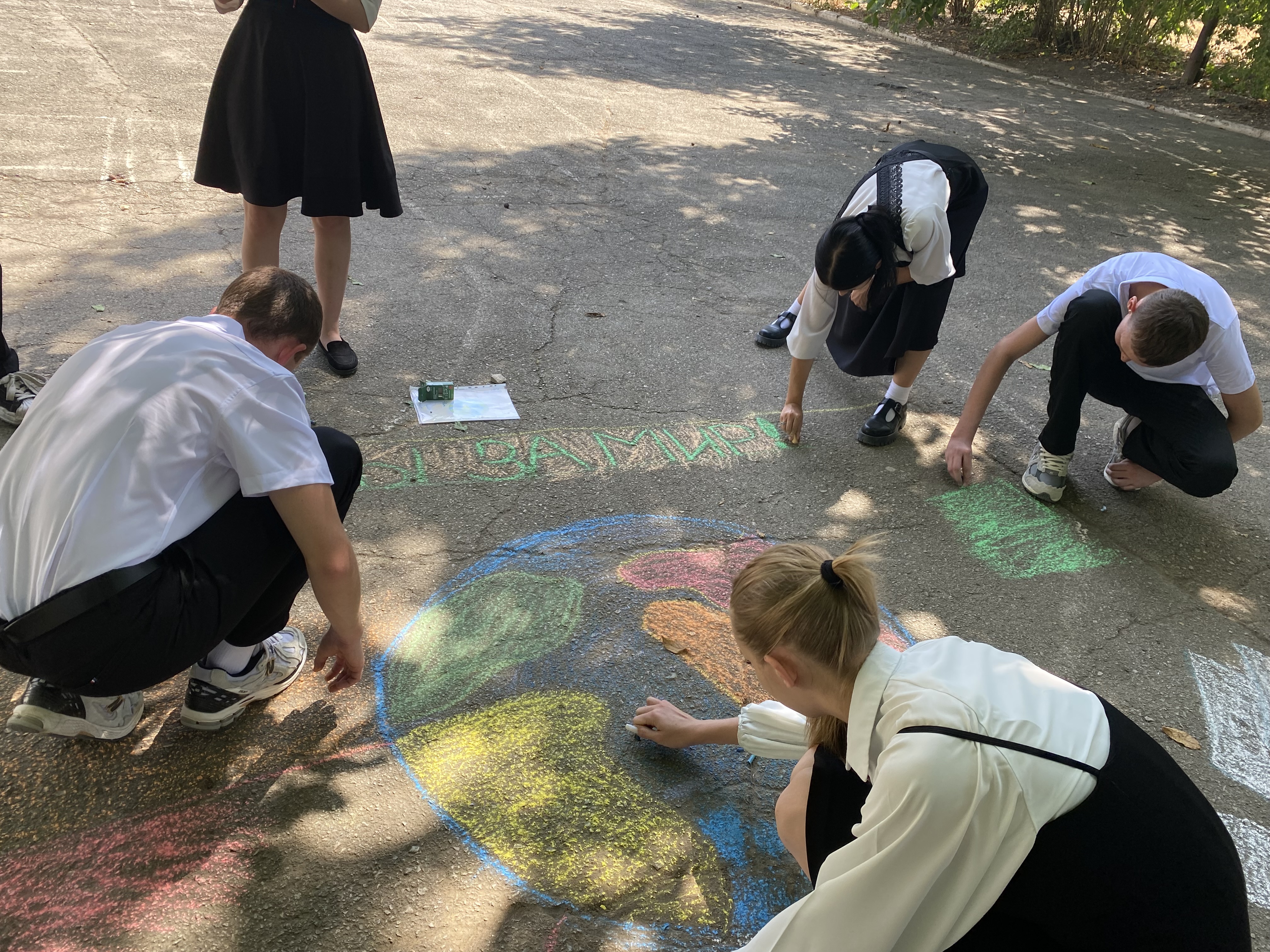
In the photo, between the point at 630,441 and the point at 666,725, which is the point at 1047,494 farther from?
the point at 666,725

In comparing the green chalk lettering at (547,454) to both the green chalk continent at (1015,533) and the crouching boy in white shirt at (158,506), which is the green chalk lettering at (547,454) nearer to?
the green chalk continent at (1015,533)

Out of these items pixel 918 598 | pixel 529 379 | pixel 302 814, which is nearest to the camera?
pixel 302 814

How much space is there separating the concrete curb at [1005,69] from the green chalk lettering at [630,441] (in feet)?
29.1

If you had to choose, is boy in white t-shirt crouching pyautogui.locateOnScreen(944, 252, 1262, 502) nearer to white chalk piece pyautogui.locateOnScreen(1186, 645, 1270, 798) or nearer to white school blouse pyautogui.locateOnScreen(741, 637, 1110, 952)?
white chalk piece pyautogui.locateOnScreen(1186, 645, 1270, 798)


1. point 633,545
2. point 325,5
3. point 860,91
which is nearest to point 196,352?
point 633,545

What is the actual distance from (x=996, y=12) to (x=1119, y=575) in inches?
516

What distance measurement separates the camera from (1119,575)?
3146 mm

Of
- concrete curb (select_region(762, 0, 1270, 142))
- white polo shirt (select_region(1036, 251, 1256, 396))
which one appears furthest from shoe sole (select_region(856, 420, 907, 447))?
concrete curb (select_region(762, 0, 1270, 142))

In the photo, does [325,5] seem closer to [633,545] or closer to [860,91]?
[633,545]

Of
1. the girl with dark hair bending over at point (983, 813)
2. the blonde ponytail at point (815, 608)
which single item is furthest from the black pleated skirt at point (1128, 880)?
the blonde ponytail at point (815, 608)

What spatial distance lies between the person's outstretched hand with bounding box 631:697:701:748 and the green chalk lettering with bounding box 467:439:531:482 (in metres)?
1.16

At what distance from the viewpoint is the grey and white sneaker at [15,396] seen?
9.68 ft

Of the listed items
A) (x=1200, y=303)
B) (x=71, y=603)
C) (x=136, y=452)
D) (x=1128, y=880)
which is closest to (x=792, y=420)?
(x=1200, y=303)

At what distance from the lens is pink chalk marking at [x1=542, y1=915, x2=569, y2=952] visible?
70.2 inches
